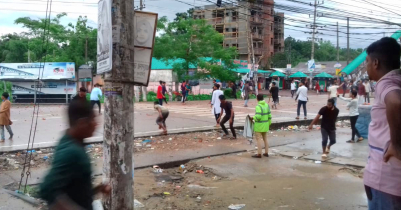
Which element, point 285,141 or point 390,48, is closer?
point 390,48

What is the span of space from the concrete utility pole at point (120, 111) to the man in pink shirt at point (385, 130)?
2590mm

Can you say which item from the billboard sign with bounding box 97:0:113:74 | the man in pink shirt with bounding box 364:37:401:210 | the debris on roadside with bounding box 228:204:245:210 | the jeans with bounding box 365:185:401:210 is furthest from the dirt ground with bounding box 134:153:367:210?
the man in pink shirt with bounding box 364:37:401:210

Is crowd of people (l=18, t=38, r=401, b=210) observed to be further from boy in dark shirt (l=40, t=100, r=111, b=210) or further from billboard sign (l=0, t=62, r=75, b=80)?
billboard sign (l=0, t=62, r=75, b=80)

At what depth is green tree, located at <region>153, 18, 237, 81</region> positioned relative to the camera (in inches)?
1244

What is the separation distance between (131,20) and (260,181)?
4.45m

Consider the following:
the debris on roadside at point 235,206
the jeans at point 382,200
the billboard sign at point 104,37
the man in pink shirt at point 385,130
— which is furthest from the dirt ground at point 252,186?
the man in pink shirt at point 385,130

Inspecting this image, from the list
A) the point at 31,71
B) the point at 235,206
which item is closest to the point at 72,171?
the point at 235,206

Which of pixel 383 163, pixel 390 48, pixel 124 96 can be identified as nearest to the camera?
pixel 383 163

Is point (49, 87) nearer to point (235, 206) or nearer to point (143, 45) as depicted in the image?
point (235, 206)

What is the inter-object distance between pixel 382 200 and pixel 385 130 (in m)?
0.45

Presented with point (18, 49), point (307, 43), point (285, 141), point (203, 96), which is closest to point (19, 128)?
point (285, 141)

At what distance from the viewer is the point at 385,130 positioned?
235cm

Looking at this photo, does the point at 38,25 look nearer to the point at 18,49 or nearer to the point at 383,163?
the point at 18,49

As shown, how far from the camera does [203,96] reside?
32.9 metres
